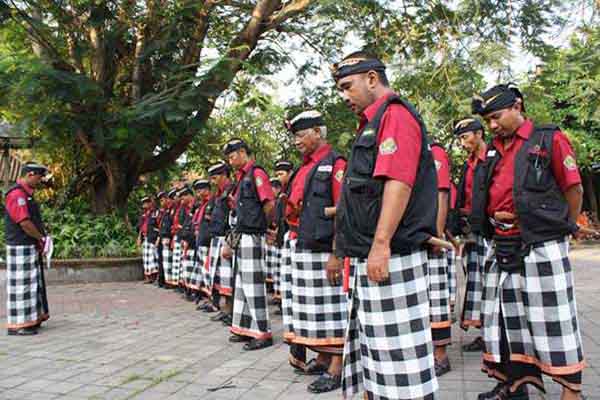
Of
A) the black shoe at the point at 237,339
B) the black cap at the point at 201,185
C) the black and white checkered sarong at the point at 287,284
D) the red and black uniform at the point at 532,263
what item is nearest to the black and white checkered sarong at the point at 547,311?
the red and black uniform at the point at 532,263

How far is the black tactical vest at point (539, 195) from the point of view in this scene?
10.6ft

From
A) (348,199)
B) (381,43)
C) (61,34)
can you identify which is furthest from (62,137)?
(348,199)

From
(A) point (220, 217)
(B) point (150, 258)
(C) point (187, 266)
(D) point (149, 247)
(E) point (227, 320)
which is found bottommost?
(E) point (227, 320)

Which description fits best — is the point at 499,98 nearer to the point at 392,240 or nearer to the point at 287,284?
the point at 392,240

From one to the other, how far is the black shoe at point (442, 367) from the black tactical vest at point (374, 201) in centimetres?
207

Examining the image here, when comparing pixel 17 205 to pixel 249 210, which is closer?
pixel 249 210

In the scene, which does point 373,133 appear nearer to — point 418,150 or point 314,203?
point 418,150

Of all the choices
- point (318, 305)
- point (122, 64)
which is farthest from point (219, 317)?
point (122, 64)

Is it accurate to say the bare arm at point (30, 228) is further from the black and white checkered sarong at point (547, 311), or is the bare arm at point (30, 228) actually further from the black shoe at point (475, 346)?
the black and white checkered sarong at point (547, 311)

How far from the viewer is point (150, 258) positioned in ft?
39.1

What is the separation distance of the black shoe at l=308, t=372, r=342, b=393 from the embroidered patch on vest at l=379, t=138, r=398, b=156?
217 cm

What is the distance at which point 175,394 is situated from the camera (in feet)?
13.5

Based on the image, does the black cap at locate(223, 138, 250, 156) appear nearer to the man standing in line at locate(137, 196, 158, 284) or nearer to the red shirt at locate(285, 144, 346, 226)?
the red shirt at locate(285, 144, 346, 226)

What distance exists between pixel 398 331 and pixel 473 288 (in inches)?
111
